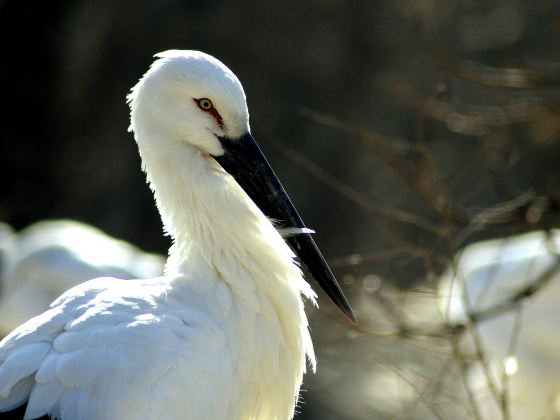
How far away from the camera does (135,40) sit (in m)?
12.3

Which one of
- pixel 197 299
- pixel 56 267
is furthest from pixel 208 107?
pixel 56 267

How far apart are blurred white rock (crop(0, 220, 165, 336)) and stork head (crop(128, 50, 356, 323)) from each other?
4.16m

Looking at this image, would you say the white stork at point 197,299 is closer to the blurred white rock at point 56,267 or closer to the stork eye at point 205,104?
the stork eye at point 205,104

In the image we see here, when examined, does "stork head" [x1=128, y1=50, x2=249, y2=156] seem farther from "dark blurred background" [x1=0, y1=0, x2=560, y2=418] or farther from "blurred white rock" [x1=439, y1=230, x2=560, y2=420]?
"dark blurred background" [x1=0, y1=0, x2=560, y2=418]

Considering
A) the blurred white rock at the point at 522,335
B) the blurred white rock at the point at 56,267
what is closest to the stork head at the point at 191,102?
the blurred white rock at the point at 522,335

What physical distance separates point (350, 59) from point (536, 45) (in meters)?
1.91

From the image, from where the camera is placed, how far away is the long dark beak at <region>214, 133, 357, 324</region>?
378 cm

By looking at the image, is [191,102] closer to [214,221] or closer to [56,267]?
A: [214,221]

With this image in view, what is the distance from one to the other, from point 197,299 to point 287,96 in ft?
26.3

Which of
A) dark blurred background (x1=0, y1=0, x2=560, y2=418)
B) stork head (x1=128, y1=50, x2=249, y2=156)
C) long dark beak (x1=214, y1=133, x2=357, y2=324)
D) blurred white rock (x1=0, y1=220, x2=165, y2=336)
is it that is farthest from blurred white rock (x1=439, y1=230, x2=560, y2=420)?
blurred white rock (x1=0, y1=220, x2=165, y2=336)

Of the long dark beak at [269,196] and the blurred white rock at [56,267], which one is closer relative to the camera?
the long dark beak at [269,196]

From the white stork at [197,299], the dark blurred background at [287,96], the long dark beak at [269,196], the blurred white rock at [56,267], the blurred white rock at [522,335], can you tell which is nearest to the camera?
the white stork at [197,299]

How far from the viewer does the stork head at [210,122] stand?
3.66m

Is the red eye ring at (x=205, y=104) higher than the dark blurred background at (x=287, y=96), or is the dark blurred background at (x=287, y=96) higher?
the dark blurred background at (x=287, y=96)
